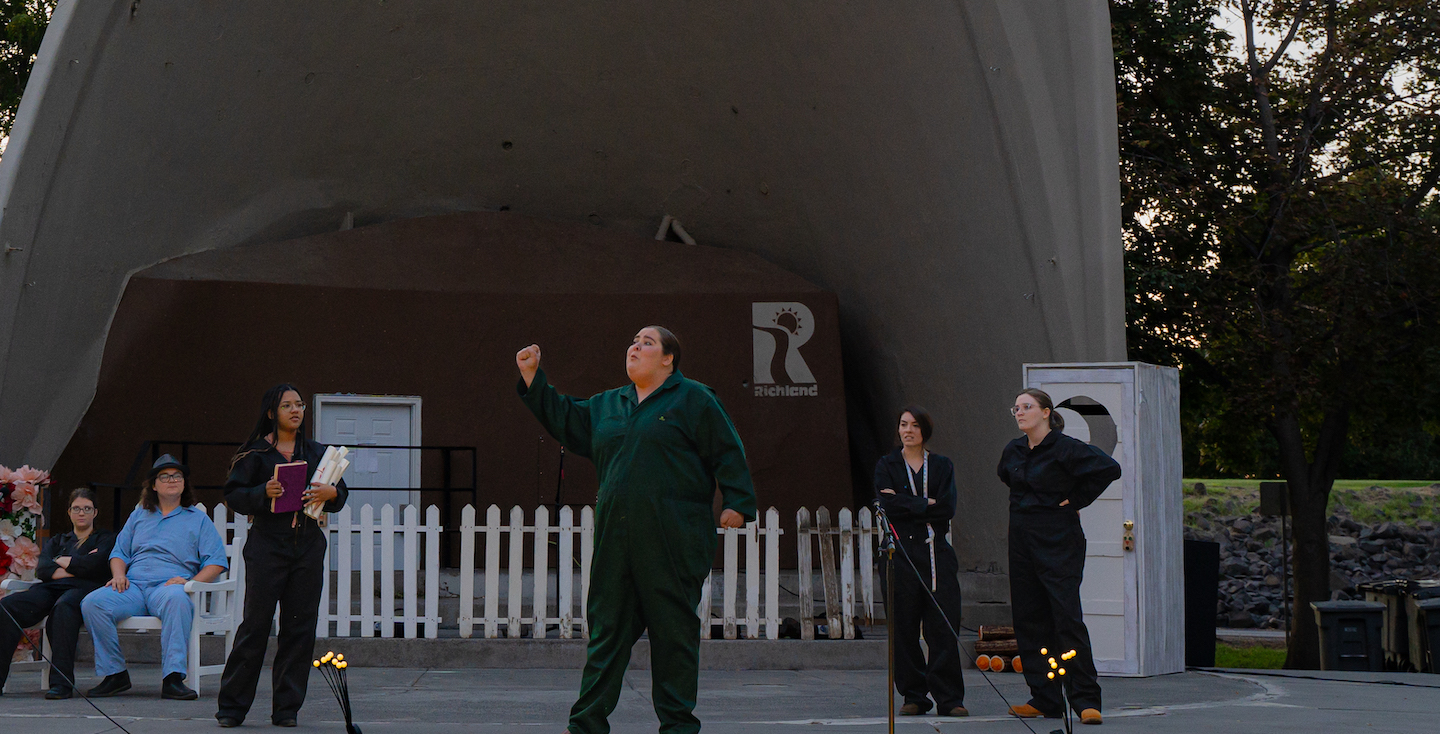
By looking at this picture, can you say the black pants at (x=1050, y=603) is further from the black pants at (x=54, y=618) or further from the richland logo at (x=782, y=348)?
the richland logo at (x=782, y=348)

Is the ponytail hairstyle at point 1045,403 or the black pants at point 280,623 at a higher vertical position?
the ponytail hairstyle at point 1045,403

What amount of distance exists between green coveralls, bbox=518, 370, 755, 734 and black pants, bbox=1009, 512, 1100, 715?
6.71 ft

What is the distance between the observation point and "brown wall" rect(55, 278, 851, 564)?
13211 mm

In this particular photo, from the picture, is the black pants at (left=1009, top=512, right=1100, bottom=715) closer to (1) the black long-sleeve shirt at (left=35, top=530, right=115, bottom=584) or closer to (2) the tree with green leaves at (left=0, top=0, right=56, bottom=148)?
(1) the black long-sleeve shirt at (left=35, top=530, right=115, bottom=584)

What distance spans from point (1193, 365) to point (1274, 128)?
10.4ft

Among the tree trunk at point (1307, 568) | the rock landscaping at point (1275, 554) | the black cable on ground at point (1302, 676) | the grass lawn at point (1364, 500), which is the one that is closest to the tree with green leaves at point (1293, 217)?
the tree trunk at point (1307, 568)

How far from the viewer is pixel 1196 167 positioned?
632 inches

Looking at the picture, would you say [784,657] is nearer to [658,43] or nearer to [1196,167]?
[658,43]

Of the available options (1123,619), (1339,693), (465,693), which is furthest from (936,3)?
(465,693)

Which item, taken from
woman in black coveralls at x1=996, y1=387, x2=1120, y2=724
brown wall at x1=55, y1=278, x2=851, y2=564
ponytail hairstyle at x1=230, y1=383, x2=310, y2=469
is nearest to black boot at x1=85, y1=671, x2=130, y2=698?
ponytail hairstyle at x1=230, y1=383, x2=310, y2=469

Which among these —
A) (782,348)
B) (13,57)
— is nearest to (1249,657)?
(782,348)

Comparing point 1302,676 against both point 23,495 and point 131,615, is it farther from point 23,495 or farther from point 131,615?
point 23,495

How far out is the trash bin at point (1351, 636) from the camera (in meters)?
11.5

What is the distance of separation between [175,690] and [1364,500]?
39.7m
